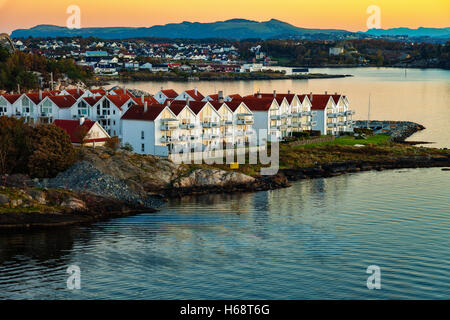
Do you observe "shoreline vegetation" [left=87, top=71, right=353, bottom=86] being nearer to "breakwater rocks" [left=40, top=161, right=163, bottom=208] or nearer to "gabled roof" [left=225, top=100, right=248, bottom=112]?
"gabled roof" [left=225, top=100, right=248, bottom=112]

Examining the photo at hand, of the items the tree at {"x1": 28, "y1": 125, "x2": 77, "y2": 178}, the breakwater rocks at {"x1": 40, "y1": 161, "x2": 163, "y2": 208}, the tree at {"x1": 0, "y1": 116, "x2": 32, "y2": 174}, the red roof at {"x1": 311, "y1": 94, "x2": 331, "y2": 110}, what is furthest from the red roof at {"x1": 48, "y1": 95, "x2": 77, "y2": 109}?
the red roof at {"x1": 311, "y1": 94, "x2": 331, "y2": 110}

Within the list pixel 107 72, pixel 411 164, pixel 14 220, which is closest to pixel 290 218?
pixel 14 220

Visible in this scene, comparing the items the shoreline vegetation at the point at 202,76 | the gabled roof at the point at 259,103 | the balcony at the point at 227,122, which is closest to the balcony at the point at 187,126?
the balcony at the point at 227,122

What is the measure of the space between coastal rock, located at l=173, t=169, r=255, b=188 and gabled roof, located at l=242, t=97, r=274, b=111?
14.6 metres

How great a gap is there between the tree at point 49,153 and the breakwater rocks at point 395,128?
32600 mm

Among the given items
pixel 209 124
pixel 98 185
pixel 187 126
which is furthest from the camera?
pixel 209 124

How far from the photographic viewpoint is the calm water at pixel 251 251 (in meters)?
23.2

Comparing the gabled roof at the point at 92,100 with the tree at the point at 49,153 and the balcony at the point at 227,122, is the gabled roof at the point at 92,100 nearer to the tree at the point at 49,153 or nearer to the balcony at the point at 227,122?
the balcony at the point at 227,122

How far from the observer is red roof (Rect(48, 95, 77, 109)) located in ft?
176

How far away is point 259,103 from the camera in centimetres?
5534

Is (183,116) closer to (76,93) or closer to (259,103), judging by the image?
(259,103)

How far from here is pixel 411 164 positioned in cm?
4869

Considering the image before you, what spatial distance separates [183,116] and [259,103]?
1046 cm

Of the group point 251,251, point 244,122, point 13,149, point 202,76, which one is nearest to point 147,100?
point 244,122
